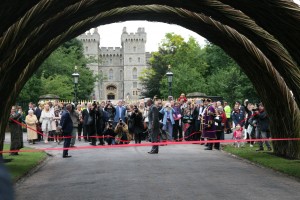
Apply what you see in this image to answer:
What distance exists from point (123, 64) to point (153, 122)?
393 feet

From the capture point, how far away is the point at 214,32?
15625 millimetres

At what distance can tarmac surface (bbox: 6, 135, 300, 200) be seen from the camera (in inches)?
359

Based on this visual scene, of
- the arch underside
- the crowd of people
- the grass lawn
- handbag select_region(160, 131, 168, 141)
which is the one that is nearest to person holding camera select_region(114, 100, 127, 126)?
the crowd of people

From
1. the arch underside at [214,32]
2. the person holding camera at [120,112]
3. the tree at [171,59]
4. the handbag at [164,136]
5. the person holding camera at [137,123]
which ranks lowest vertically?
the handbag at [164,136]

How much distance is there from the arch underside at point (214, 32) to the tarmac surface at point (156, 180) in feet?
7.10

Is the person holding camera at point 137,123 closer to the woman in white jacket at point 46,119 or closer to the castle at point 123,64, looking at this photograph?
the woman in white jacket at point 46,119

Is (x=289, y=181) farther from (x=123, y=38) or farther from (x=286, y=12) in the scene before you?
(x=123, y=38)

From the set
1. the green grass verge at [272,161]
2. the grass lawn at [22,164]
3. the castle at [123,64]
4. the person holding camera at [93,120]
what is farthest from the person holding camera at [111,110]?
the castle at [123,64]

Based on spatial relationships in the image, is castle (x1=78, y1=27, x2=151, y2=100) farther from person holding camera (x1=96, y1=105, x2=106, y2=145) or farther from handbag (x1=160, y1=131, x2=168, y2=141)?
handbag (x1=160, y1=131, x2=168, y2=141)

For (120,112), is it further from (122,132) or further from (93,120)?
(122,132)

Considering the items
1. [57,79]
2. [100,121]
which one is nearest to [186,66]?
[57,79]

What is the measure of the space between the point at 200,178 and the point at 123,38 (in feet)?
411

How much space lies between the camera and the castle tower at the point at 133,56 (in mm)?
134125

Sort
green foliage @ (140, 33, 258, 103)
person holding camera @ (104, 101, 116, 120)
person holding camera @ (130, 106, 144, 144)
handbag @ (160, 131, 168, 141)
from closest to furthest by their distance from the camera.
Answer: person holding camera @ (130, 106, 144, 144)
handbag @ (160, 131, 168, 141)
person holding camera @ (104, 101, 116, 120)
green foliage @ (140, 33, 258, 103)
